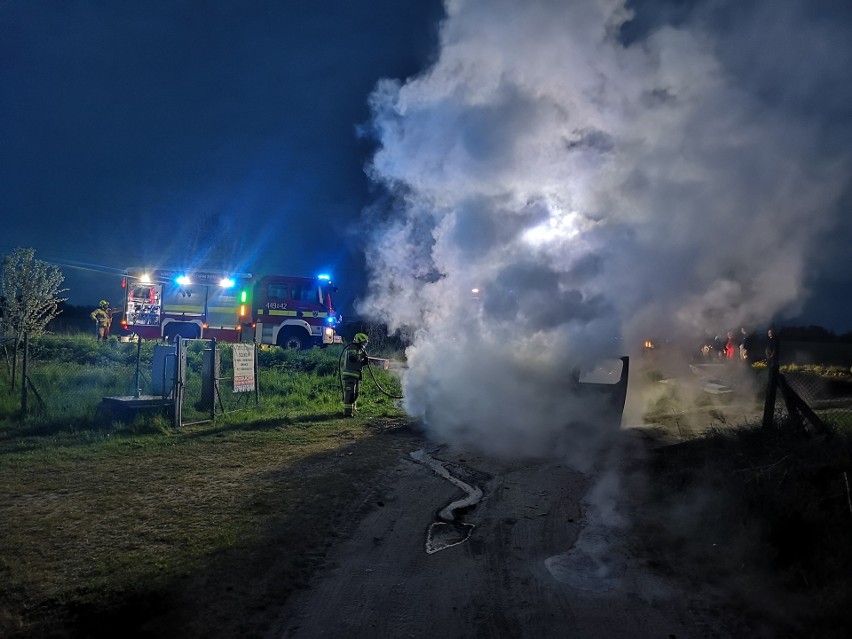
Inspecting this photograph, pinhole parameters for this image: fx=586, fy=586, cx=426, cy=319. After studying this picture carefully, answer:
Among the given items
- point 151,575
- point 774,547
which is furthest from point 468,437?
point 151,575

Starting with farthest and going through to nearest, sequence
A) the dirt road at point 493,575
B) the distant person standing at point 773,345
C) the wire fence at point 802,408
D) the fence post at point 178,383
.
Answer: the fence post at point 178,383 < the distant person standing at point 773,345 < the wire fence at point 802,408 < the dirt road at point 493,575

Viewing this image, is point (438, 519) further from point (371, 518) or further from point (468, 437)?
point (468, 437)

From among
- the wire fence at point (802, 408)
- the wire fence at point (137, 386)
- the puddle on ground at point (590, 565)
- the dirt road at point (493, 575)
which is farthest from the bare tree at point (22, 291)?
the wire fence at point (802, 408)

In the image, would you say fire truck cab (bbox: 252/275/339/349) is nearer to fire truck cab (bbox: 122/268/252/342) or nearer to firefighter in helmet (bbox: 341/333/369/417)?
fire truck cab (bbox: 122/268/252/342)

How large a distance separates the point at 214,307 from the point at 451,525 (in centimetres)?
1779

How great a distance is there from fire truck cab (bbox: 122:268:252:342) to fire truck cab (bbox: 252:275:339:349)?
24.0 inches

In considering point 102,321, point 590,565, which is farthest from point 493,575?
point 102,321

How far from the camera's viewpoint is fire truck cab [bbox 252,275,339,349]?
71.7 ft

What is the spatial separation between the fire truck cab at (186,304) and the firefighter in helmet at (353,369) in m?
10.2

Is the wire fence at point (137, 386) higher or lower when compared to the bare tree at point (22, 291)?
lower

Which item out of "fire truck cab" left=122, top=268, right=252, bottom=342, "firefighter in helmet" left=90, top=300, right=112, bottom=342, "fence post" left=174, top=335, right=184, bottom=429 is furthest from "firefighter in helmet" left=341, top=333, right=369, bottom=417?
"firefighter in helmet" left=90, top=300, right=112, bottom=342

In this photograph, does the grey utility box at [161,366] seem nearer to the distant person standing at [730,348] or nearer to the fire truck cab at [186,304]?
the fire truck cab at [186,304]

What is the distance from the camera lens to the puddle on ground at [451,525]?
5.71 m

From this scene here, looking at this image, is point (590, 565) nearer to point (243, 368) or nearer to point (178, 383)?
point (178, 383)
